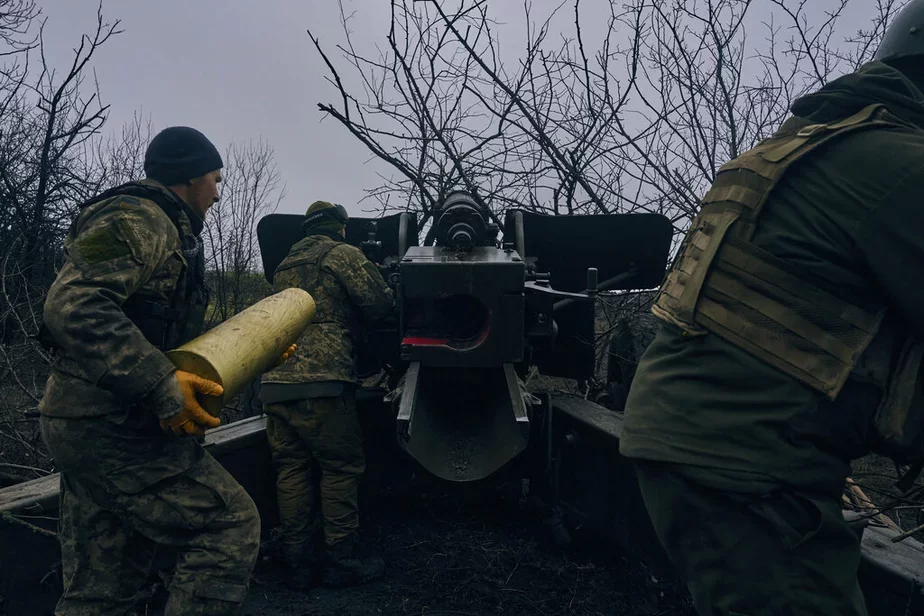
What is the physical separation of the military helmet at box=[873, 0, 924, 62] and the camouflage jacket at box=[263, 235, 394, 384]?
9.64ft

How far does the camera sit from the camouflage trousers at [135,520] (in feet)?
8.00

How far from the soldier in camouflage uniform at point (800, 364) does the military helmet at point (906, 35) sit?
0.17 metres

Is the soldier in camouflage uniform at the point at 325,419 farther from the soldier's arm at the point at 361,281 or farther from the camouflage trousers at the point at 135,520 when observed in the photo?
the camouflage trousers at the point at 135,520

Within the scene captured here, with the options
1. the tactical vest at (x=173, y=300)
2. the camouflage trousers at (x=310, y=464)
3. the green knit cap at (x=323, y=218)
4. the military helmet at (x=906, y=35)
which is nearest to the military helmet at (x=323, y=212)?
the green knit cap at (x=323, y=218)

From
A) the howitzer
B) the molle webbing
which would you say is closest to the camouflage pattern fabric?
the howitzer

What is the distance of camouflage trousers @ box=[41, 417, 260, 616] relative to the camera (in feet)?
8.00

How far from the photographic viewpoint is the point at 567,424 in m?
4.38

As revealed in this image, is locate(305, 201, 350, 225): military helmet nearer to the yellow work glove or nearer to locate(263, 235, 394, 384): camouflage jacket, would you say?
locate(263, 235, 394, 384): camouflage jacket

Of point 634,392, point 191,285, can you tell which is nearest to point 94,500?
point 191,285

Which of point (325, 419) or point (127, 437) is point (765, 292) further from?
point (325, 419)

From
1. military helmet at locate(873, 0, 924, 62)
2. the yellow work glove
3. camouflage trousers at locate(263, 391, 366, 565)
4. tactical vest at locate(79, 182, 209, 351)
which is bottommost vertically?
camouflage trousers at locate(263, 391, 366, 565)

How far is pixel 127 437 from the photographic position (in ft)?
8.04

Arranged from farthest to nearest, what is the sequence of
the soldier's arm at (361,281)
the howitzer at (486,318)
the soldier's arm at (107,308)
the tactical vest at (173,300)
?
the soldier's arm at (361,281) < the howitzer at (486,318) < the tactical vest at (173,300) < the soldier's arm at (107,308)

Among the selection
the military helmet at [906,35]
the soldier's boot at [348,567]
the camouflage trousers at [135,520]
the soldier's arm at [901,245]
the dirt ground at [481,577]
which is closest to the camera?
the soldier's arm at [901,245]
